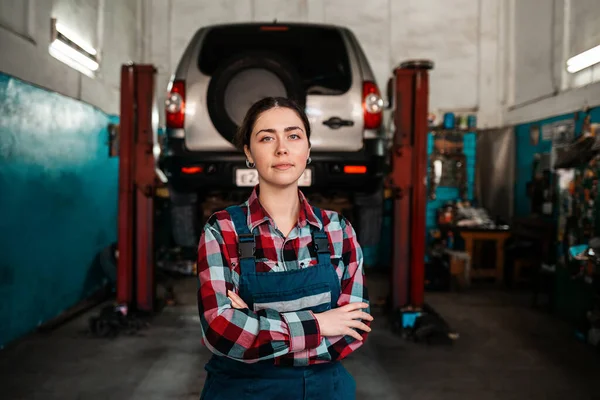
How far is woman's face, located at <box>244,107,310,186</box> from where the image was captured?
1299 millimetres

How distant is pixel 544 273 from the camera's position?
4.64 metres

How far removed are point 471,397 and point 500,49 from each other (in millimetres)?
5602

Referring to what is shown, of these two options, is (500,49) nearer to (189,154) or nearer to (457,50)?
(457,50)

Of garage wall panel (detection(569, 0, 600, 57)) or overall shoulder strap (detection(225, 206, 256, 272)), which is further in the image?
garage wall panel (detection(569, 0, 600, 57))

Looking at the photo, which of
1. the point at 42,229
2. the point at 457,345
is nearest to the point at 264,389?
the point at 457,345

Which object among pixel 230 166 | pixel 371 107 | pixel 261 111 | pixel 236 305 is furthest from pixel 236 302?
pixel 371 107

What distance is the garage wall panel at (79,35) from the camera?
3291 mm

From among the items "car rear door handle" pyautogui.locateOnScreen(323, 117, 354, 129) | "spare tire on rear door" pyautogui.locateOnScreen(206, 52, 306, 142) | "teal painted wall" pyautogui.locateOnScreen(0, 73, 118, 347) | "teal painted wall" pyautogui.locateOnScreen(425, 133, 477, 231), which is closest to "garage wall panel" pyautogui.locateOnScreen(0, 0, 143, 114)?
"teal painted wall" pyautogui.locateOnScreen(0, 73, 118, 347)

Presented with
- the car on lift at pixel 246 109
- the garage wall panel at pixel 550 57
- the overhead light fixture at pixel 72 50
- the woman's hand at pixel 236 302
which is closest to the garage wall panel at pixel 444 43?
the garage wall panel at pixel 550 57

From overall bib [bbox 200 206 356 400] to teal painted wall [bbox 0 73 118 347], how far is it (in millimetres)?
2588

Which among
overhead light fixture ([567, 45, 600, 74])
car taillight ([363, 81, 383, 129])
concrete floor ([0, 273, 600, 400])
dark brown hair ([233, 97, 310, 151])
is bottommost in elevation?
concrete floor ([0, 273, 600, 400])

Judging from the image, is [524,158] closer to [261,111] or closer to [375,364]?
[375,364]

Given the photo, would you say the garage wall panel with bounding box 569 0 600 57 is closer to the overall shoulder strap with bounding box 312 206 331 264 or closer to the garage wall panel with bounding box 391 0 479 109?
the garage wall panel with bounding box 391 0 479 109

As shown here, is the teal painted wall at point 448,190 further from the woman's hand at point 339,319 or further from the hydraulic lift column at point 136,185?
the woman's hand at point 339,319
